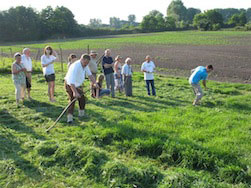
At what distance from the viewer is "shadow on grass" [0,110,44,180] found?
485cm

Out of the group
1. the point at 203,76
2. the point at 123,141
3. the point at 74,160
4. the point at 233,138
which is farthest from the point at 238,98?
the point at 74,160

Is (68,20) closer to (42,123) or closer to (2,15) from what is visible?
(2,15)

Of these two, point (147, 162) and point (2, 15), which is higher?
point (2, 15)

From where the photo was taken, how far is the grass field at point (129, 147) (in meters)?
4.48

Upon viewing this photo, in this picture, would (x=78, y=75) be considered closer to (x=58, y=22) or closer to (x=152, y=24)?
(x=58, y=22)

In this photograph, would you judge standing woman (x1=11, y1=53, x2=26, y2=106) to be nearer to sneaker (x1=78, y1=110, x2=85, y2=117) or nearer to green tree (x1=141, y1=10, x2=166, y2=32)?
sneaker (x1=78, y1=110, x2=85, y2=117)

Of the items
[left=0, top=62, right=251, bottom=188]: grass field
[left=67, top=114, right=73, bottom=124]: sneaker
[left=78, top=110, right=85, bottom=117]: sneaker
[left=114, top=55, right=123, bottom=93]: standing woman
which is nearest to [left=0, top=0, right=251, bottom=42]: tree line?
[left=114, top=55, right=123, bottom=93]: standing woman

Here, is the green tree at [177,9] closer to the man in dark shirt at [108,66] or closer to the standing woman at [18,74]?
the man in dark shirt at [108,66]

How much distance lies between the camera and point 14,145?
588cm

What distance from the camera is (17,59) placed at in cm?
853

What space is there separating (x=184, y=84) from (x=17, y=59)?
8437 millimetres

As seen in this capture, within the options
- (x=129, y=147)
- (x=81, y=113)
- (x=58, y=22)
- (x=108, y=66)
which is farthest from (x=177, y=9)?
(x=129, y=147)

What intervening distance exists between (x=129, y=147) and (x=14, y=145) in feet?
9.10

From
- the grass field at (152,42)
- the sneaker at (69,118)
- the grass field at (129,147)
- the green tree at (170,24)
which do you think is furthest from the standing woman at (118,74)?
the green tree at (170,24)
